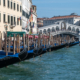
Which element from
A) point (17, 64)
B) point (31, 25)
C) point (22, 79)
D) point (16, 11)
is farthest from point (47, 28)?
point (22, 79)

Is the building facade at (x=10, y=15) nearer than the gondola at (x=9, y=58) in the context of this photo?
No

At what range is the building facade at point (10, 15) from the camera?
22591mm

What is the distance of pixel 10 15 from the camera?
2464 cm

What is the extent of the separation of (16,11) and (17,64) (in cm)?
1200

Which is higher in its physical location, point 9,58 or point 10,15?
point 10,15

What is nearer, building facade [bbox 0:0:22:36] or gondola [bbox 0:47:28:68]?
gondola [bbox 0:47:28:68]

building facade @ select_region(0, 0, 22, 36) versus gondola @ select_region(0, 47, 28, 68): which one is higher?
building facade @ select_region(0, 0, 22, 36)

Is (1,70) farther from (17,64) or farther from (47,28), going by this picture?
(47,28)

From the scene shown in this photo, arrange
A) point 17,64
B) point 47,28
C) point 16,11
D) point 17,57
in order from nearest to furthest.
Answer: point 17,57 < point 17,64 < point 16,11 < point 47,28

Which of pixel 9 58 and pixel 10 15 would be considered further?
pixel 10 15

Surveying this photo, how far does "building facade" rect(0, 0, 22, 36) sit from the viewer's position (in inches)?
889

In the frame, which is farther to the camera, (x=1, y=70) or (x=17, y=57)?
(x=17, y=57)

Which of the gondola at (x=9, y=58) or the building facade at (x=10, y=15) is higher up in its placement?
the building facade at (x=10, y=15)

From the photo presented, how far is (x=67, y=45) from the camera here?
38719 mm
